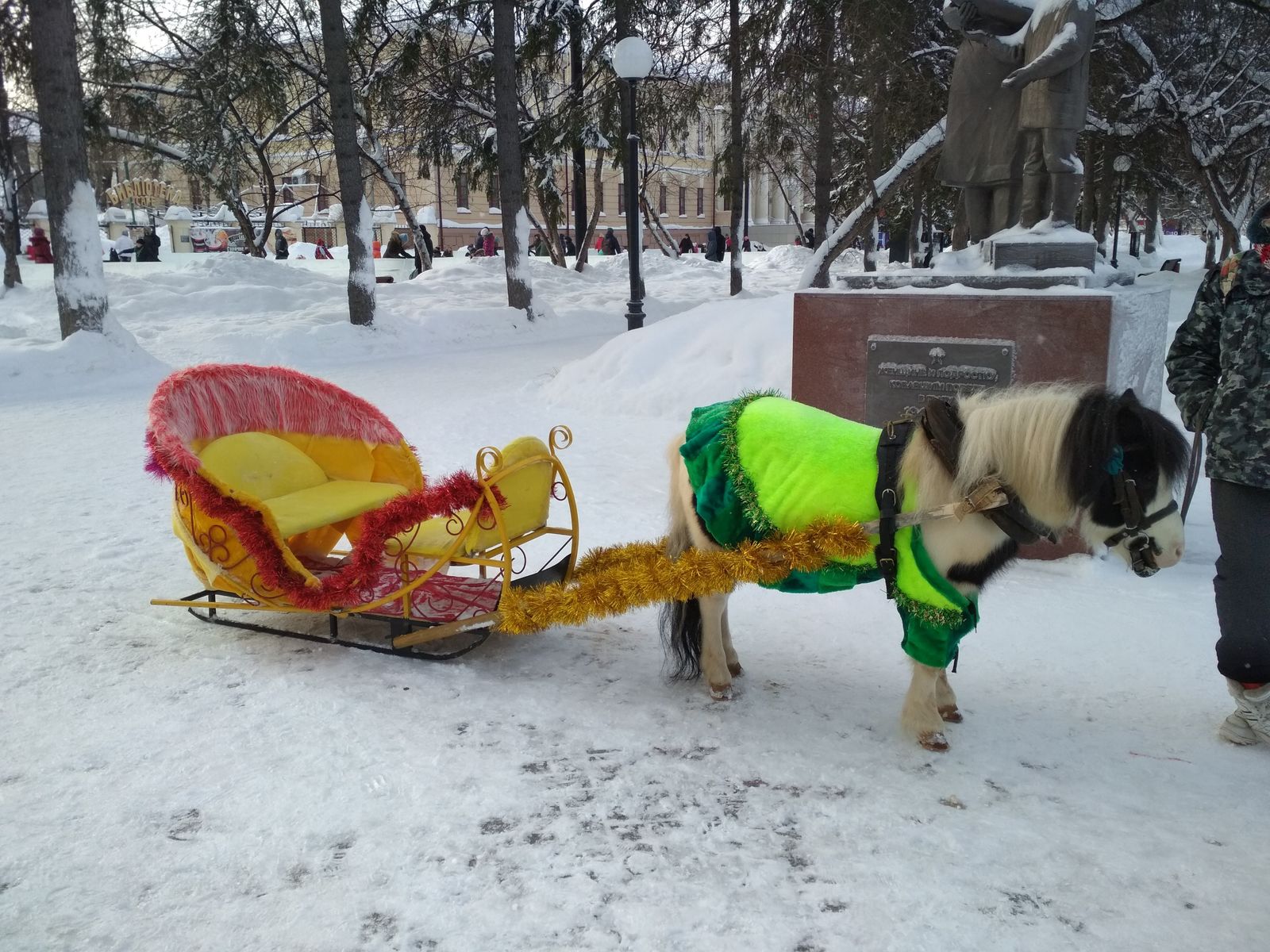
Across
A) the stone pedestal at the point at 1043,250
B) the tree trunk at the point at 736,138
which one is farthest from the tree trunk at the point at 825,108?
the stone pedestal at the point at 1043,250

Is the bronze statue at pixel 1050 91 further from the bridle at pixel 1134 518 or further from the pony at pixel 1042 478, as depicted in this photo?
the bridle at pixel 1134 518

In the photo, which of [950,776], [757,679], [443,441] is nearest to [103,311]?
[443,441]

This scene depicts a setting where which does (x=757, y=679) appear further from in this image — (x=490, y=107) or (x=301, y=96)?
(x=301, y=96)

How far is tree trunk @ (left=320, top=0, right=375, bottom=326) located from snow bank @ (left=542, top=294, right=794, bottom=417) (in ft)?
17.0

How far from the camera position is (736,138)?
17.7 meters

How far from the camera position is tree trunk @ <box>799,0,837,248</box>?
14.4 metres

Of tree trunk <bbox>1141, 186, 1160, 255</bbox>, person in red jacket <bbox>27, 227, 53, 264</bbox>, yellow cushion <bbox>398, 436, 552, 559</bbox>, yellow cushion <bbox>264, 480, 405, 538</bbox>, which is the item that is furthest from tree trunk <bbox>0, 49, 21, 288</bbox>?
tree trunk <bbox>1141, 186, 1160, 255</bbox>

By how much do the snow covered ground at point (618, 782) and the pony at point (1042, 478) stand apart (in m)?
0.54

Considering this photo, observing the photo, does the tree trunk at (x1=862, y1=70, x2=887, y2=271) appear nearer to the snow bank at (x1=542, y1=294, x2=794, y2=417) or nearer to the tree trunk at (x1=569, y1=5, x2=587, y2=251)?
the snow bank at (x1=542, y1=294, x2=794, y2=417)

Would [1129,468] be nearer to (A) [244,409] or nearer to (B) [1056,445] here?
(B) [1056,445]

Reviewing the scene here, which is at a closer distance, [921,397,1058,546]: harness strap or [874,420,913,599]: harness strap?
[921,397,1058,546]: harness strap

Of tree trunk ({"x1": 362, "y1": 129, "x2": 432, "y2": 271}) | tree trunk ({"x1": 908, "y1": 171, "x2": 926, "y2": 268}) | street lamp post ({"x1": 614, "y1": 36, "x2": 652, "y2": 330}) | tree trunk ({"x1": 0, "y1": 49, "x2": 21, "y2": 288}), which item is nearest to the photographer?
street lamp post ({"x1": 614, "y1": 36, "x2": 652, "y2": 330})

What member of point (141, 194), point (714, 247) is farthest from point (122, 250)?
point (714, 247)

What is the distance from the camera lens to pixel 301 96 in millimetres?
20953
